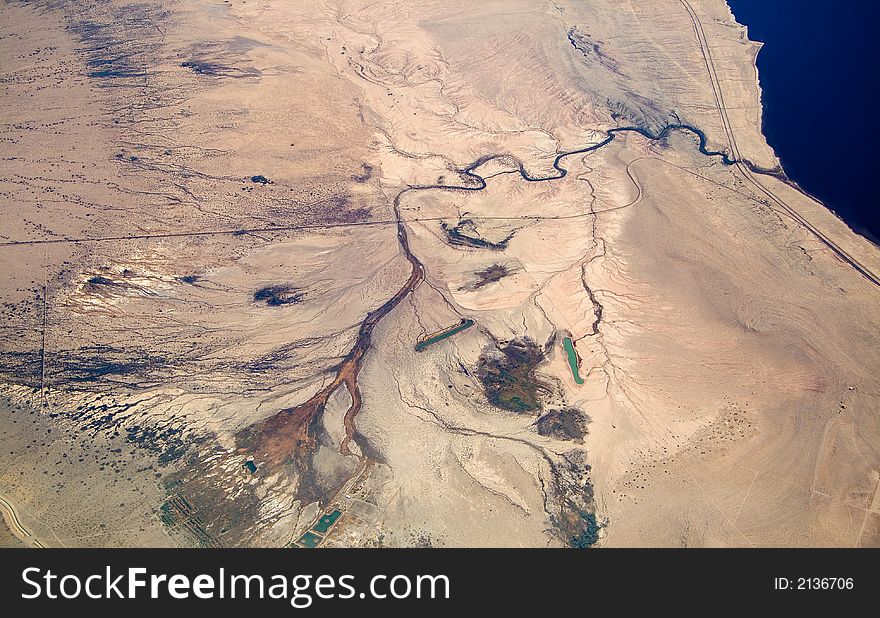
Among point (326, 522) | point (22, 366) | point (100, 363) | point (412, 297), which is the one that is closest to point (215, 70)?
point (412, 297)

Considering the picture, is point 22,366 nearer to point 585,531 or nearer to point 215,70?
point 585,531

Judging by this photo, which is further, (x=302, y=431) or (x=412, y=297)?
(x=412, y=297)

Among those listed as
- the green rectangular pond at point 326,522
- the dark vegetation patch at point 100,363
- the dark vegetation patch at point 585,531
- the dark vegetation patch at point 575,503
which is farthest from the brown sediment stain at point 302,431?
the dark vegetation patch at point 585,531

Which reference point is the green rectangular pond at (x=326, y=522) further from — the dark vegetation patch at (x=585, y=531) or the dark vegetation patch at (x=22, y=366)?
the dark vegetation patch at (x=22, y=366)

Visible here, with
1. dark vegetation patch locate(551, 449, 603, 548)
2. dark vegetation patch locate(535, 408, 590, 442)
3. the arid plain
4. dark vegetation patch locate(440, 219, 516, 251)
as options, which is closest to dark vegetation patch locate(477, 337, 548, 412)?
the arid plain

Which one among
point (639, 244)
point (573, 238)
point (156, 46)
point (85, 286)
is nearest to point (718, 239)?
point (639, 244)

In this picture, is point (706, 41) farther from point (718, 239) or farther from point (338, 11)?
point (338, 11)
